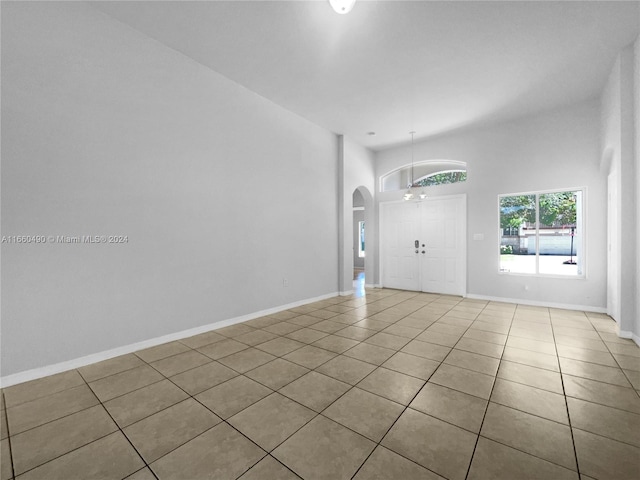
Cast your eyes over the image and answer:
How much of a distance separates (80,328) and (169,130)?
244cm

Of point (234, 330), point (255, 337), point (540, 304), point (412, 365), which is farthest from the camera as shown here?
point (540, 304)

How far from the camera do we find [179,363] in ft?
9.41

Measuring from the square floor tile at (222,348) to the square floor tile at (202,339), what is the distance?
10 cm

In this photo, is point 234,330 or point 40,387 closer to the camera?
point 40,387

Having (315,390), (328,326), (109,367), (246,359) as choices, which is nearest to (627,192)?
(328,326)

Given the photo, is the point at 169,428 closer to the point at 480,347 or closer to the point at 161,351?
the point at 161,351

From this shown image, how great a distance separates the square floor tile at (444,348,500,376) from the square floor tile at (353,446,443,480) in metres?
1.50

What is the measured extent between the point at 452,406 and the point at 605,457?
A: 0.81 metres

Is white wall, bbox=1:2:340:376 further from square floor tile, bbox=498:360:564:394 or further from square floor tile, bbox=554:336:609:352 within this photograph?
square floor tile, bbox=554:336:609:352

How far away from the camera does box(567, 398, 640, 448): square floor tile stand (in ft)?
5.81

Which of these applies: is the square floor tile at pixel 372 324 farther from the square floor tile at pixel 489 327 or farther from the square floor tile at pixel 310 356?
the square floor tile at pixel 489 327

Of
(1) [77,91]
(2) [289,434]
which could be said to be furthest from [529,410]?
(1) [77,91]

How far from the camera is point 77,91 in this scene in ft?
9.20

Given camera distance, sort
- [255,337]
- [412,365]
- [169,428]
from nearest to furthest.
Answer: [169,428] < [412,365] < [255,337]
